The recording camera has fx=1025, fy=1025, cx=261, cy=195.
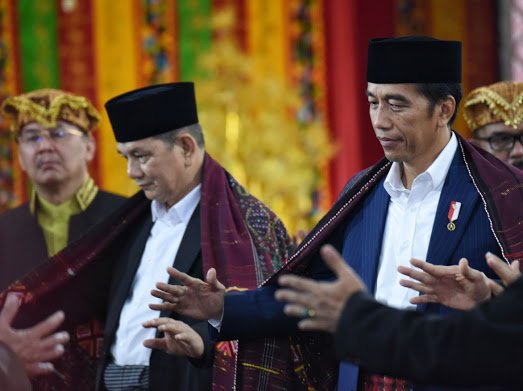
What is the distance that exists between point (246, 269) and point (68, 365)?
2.58 feet

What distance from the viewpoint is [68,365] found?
364 centimetres

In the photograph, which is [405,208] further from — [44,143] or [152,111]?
[44,143]

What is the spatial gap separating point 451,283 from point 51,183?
2.34 meters

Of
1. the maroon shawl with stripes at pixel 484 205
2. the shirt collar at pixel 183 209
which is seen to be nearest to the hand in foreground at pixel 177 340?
the maroon shawl with stripes at pixel 484 205

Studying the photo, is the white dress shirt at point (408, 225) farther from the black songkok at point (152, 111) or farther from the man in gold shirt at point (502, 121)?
the black songkok at point (152, 111)

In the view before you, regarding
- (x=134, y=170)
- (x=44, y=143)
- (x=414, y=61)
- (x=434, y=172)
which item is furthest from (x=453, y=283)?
(x=44, y=143)

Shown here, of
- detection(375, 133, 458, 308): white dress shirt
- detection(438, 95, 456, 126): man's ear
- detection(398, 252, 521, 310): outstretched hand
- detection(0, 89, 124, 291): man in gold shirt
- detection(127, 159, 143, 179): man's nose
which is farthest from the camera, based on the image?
detection(0, 89, 124, 291): man in gold shirt

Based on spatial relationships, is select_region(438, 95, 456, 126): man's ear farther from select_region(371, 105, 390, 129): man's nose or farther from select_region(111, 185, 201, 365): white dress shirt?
select_region(111, 185, 201, 365): white dress shirt

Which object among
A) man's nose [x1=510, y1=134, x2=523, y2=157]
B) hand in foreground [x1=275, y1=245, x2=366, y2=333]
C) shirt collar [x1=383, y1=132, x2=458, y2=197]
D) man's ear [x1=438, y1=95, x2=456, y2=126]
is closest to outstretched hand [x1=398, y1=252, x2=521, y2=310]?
hand in foreground [x1=275, y1=245, x2=366, y2=333]

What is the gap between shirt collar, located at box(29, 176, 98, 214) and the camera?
167 inches

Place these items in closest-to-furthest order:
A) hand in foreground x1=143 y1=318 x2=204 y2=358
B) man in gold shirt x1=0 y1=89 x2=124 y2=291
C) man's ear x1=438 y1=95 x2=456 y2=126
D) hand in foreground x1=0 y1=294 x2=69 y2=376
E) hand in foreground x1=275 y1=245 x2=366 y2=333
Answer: hand in foreground x1=275 y1=245 x2=366 y2=333, hand in foreground x1=0 y1=294 x2=69 y2=376, man's ear x1=438 y1=95 x2=456 y2=126, hand in foreground x1=143 y1=318 x2=204 y2=358, man in gold shirt x1=0 y1=89 x2=124 y2=291

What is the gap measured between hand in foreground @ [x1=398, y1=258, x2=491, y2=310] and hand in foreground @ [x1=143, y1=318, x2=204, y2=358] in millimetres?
857

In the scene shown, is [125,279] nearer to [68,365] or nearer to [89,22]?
[68,365]

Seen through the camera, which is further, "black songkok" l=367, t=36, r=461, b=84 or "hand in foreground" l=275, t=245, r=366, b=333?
"black songkok" l=367, t=36, r=461, b=84
